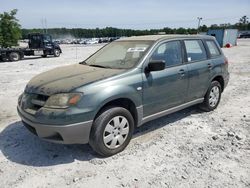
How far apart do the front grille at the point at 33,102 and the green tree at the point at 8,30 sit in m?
21.5

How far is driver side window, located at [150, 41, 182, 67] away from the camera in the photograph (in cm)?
424

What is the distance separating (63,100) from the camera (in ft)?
10.7

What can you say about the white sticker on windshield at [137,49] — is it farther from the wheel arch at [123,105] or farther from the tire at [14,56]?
the tire at [14,56]

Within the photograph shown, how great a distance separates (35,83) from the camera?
380 cm

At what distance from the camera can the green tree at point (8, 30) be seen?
22.7 m

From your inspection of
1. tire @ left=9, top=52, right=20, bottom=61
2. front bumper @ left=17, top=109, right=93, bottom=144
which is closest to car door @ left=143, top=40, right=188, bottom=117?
front bumper @ left=17, top=109, right=93, bottom=144

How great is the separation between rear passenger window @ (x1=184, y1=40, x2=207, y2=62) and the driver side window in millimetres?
260

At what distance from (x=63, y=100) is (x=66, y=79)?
51cm

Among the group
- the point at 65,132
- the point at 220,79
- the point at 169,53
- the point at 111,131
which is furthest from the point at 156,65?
the point at 220,79

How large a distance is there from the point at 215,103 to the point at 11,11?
23.3 m

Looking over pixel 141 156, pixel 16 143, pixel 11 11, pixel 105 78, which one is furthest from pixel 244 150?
pixel 11 11

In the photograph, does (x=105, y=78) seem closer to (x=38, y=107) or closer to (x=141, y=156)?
(x=38, y=107)

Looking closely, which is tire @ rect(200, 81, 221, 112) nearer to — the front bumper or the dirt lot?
the dirt lot

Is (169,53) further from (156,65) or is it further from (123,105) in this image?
(123,105)
